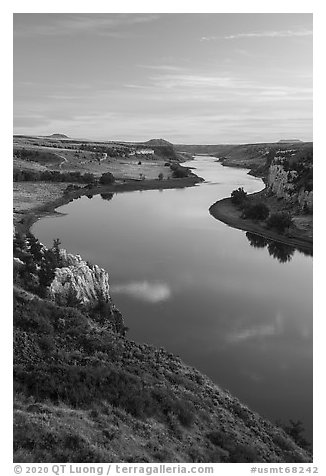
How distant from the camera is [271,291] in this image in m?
27.7

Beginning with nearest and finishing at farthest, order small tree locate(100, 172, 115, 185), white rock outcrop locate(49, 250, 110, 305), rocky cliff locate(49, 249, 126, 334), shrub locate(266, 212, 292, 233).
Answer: rocky cliff locate(49, 249, 126, 334), white rock outcrop locate(49, 250, 110, 305), shrub locate(266, 212, 292, 233), small tree locate(100, 172, 115, 185)

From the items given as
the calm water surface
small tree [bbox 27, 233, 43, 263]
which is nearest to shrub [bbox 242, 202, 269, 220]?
the calm water surface

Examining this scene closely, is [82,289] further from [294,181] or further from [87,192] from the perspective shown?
[87,192]

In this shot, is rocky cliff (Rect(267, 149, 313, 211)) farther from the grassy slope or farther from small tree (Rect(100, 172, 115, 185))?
the grassy slope

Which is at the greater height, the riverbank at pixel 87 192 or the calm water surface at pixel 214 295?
the riverbank at pixel 87 192

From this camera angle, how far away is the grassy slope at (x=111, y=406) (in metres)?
9.80

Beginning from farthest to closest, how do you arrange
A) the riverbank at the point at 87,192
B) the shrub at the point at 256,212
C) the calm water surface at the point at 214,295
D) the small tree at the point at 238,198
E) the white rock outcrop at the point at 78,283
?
1. the small tree at the point at 238,198
2. the shrub at the point at 256,212
3. the riverbank at the point at 87,192
4. the white rock outcrop at the point at 78,283
5. the calm water surface at the point at 214,295

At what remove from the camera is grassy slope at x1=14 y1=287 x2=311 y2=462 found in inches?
386

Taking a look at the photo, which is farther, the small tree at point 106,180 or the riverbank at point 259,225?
the small tree at point 106,180

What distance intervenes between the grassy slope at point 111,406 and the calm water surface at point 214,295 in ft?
8.17

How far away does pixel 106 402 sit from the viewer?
39.4ft

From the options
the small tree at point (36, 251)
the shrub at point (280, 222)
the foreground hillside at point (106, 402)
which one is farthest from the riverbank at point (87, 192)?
the shrub at point (280, 222)

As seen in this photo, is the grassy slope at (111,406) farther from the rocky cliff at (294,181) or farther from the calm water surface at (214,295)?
the rocky cliff at (294,181)

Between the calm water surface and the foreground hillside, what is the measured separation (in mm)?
2169
